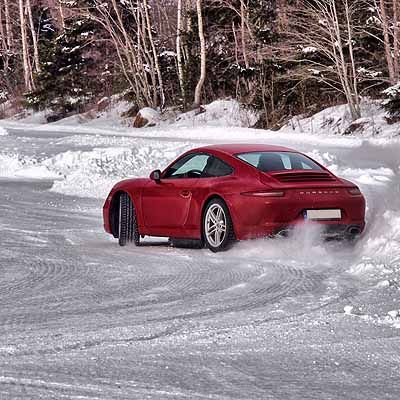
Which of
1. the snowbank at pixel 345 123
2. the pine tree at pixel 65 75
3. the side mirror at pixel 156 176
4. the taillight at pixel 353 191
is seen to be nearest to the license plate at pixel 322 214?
the taillight at pixel 353 191

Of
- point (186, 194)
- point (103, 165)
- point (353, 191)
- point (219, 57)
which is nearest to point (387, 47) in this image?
point (219, 57)

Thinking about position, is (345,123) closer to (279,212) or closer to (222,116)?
(222,116)

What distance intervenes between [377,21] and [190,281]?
27.7 m

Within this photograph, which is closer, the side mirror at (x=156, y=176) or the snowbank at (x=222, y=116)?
the side mirror at (x=156, y=176)

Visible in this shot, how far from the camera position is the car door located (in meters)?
10.4

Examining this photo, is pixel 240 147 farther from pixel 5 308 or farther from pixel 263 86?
pixel 263 86

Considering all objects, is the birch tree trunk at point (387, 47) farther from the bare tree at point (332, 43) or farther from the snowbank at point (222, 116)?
the snowbank at point (222, 116)

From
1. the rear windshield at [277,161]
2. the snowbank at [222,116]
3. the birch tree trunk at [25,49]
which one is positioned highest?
the birch tree trunk at [25,49]

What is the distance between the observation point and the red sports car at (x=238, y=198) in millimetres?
9500

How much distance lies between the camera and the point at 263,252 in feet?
31.6

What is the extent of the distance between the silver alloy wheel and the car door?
39 cm

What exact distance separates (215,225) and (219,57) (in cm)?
3582

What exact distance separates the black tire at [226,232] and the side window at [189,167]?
64 centimetres

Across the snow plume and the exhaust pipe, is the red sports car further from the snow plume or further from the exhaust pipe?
the snow plume
